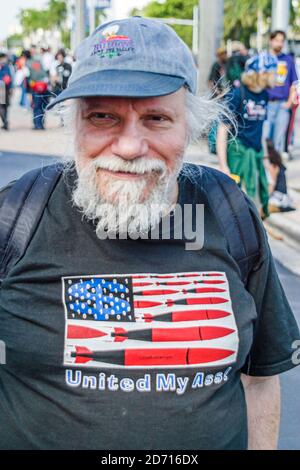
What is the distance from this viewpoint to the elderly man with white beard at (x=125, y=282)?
172 cm

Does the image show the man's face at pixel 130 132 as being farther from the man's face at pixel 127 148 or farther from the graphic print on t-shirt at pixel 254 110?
the graphic print on t-shirt at pixel 254 110

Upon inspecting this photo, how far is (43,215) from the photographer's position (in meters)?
1.83

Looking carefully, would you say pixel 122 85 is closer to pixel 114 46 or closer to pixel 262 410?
pixel 114 46

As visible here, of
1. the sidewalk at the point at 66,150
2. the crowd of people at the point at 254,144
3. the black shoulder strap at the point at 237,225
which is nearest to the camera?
the black shoulder strap at the point at 237,225

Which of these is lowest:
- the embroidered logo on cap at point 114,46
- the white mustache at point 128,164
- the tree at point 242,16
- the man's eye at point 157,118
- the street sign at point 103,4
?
the tree at point 242,16

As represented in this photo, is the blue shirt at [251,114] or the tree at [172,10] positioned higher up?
the blue shirt at [251,114]

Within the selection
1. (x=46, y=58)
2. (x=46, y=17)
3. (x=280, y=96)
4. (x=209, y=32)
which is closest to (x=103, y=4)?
(x=46, y=58)

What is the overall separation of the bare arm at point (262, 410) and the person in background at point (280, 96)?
368 inches

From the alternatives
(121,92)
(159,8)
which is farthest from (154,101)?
(159,8)

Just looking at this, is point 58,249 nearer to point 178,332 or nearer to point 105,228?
point 105,228

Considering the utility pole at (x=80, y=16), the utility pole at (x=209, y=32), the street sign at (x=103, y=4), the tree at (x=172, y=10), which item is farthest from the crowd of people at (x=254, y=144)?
the tree at (x=172, y=10)

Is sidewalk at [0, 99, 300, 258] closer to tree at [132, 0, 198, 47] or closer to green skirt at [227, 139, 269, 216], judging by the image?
green skirt at [227, 139, 269, 216]

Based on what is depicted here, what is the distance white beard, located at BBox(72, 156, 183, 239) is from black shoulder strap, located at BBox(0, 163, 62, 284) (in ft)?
0.31
